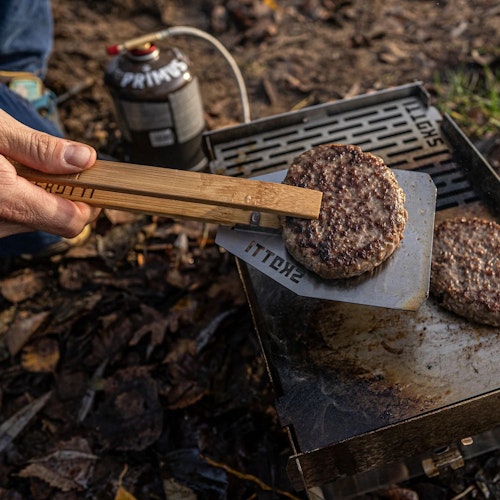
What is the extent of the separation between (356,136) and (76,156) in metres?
1.61

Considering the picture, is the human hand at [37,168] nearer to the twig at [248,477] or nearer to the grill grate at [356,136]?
the grill grate at [356,136]

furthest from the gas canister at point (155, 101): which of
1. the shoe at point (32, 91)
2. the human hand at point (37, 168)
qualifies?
the human hand at point (37, 168)

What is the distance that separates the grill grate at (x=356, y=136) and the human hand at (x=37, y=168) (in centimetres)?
86

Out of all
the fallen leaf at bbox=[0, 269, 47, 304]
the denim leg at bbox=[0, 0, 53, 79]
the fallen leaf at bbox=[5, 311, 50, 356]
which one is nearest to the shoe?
the denim leg at bbox=[0, 0, 53, 79]

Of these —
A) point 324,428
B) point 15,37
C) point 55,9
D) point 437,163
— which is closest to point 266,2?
point 55,9

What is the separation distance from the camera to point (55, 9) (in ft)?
19.2

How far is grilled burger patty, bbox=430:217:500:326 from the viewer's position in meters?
2.26

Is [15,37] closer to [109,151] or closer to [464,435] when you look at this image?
[109,151]

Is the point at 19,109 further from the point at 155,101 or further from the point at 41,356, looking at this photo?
the point at 41,356

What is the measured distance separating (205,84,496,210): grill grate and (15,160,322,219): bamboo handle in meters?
0.77

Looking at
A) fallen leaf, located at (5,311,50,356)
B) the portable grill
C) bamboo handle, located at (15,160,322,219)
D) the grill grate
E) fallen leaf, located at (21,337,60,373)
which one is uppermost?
bamboo handle, located at (15,160,322,219)

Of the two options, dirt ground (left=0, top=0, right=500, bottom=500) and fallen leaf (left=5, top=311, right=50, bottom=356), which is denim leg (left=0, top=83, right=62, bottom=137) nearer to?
dirt ground (left=0, top=0, right=500, bottom=500)

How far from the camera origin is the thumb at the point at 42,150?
223 centimetres

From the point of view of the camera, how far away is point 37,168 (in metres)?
2.34
